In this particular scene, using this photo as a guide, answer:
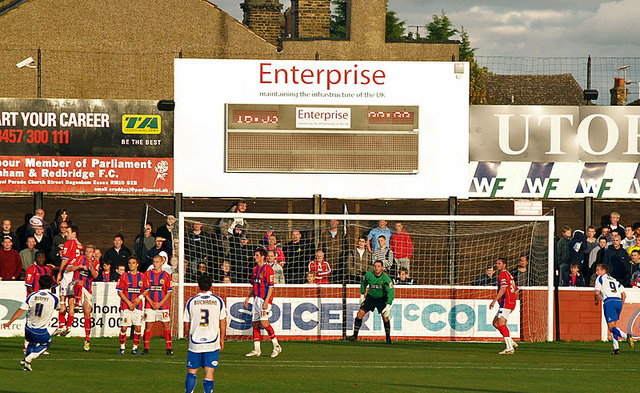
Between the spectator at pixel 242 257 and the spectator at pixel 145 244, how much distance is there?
5.98 ft

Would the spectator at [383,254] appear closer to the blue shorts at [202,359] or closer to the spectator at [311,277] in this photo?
the spectator at [311,277]

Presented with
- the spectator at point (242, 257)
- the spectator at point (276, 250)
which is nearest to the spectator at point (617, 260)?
the spectator at point (276, 250)

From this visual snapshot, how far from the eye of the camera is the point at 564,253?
2345 centimetres

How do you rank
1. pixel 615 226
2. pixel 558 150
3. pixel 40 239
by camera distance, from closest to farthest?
pixel 40 239 → pixel 615 226 → pixel 558 150

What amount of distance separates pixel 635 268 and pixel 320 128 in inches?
306

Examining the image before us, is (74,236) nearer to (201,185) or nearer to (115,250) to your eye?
(115,250)

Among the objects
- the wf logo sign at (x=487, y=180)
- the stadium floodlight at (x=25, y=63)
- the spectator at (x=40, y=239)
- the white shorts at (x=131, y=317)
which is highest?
the stadium floodlight at (x=25, y=63)

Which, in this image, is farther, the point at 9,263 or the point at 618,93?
the point at 618,93

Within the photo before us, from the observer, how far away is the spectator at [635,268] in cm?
2180

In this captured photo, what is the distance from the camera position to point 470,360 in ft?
61.0

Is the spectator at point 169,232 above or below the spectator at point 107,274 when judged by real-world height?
above

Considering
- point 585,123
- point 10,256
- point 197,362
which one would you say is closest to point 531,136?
point 585,123

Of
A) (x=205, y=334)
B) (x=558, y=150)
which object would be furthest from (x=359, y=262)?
(x=205, y=334)

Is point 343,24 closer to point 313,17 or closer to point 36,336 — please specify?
point 313,17
